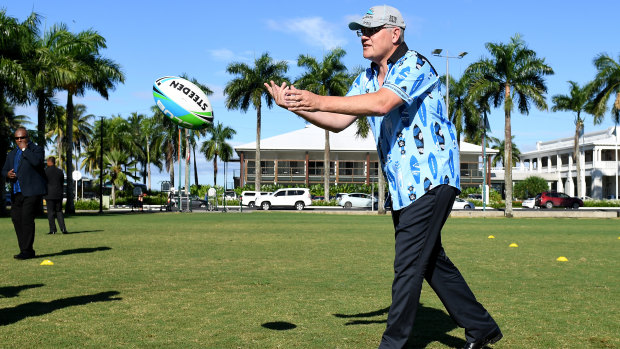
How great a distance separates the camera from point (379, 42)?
149 inches

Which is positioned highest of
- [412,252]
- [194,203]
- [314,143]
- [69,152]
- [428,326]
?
[314,143]

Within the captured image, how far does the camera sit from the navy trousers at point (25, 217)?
981 centimetres

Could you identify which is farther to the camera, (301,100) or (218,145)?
(218,145)

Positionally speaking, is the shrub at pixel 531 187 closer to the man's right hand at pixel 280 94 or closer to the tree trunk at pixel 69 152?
the tree trunk at pixel 69 152

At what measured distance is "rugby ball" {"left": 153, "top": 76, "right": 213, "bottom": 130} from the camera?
42.7ft

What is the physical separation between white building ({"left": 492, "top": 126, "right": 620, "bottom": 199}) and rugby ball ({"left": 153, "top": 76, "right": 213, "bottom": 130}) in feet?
249

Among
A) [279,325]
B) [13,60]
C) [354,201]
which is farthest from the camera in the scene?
[354,201]

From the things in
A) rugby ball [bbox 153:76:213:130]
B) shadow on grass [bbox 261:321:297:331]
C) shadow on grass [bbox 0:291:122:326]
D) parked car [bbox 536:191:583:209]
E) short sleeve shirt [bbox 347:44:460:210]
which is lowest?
shadow on grass [bbox 261:321:297:331]

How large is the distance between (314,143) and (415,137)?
65.4 metres

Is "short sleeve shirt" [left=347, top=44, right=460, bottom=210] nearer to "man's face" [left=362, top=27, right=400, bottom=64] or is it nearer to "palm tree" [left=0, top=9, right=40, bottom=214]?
"man's face" [left=362, top=27, right=400, bottom=64]

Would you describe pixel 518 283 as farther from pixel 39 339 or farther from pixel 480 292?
pixel 39 339

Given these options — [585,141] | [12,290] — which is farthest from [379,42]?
[585,141]

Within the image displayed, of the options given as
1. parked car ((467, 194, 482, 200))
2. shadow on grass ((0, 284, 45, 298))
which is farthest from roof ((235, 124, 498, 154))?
shadow on grass ((0, 284, 45, 298))

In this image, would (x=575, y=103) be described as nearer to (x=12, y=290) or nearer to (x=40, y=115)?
(x=40, y=115)
